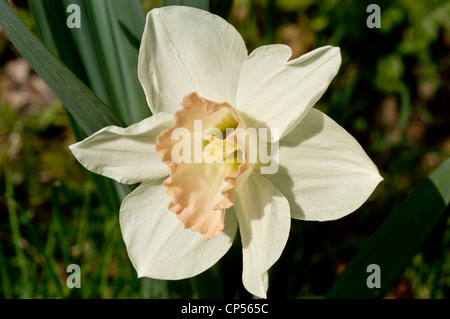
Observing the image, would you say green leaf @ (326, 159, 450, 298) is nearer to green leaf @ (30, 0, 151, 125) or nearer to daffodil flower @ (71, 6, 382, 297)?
daffodil flower @ (71, 6, 382, 297)

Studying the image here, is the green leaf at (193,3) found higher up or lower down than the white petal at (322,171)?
higher up

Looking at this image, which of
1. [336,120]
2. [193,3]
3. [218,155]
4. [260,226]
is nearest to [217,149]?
[218,155]

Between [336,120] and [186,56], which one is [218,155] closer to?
[186,56]

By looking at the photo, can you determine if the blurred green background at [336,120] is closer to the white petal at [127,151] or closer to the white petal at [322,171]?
the white petal at [127,151]

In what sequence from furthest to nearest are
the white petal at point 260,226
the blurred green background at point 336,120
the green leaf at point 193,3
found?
the blurred green background at point 336,120 → the green leaf at point 193,3 → the white petal at point 260,226

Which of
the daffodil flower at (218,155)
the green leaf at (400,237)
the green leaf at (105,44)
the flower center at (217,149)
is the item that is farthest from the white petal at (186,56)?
the green leaf at (400,237)
